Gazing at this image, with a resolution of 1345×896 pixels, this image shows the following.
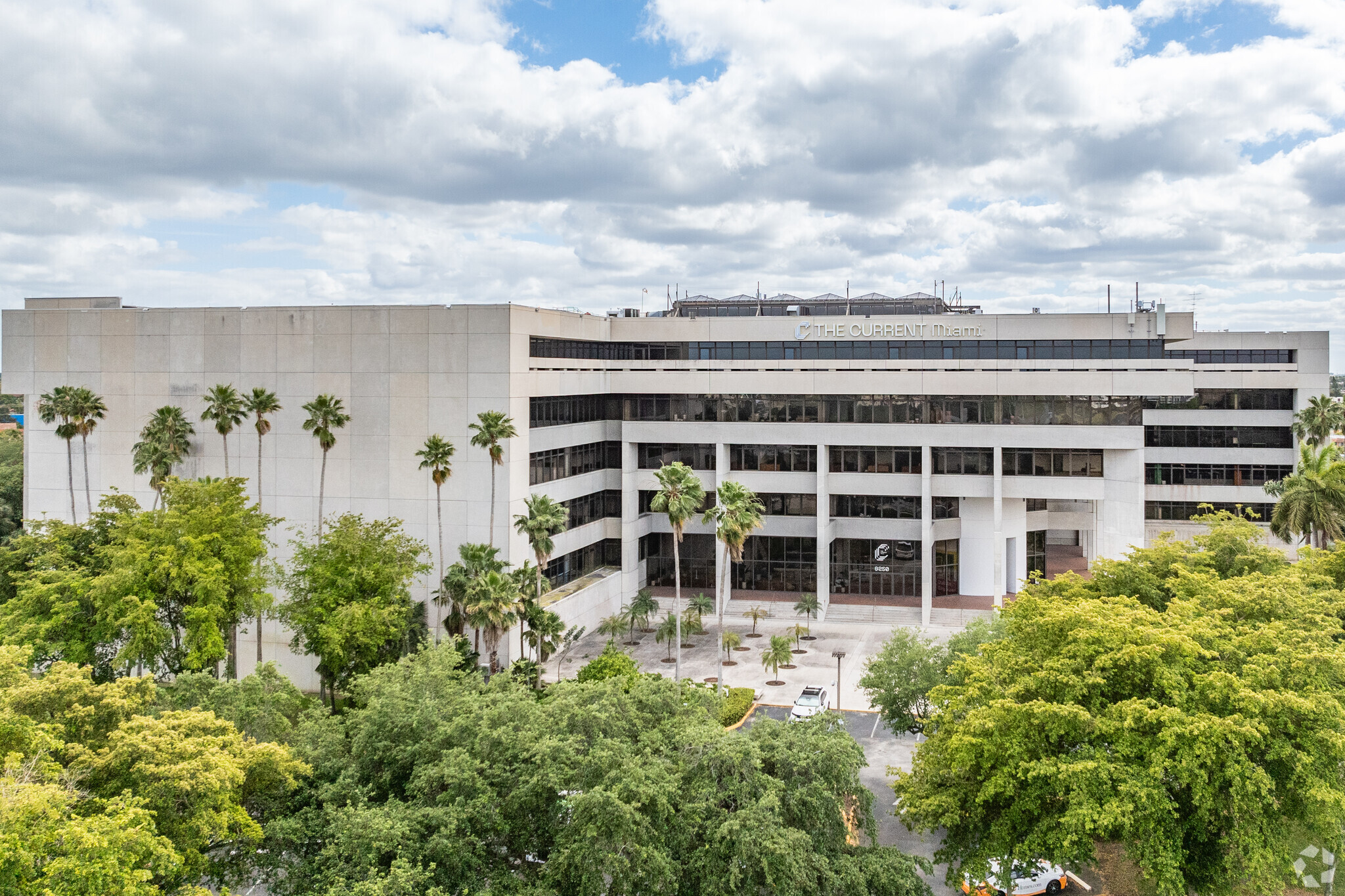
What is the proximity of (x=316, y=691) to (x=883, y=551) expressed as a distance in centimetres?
4022

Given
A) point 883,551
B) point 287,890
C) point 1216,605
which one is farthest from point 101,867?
point 883,551

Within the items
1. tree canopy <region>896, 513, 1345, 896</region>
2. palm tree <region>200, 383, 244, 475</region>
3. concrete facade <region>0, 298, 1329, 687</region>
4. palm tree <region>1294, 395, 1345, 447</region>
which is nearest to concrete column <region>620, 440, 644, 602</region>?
concrete facade <region>0, 298, 1329, 687</region>

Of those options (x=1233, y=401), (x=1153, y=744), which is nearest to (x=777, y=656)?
(x=1153, y=744)

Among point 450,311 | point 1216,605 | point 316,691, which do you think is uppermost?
point 450,311

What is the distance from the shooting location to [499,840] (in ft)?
82.7

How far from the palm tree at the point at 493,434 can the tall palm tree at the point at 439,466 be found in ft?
5.80

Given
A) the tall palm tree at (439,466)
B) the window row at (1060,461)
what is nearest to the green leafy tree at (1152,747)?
the tall palm tree at (439,466)

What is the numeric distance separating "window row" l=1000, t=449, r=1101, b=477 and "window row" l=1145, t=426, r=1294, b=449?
22.2m

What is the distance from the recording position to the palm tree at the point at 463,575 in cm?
4781

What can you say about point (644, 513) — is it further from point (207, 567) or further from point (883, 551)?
point (207, 567)

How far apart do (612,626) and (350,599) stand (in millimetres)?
18376

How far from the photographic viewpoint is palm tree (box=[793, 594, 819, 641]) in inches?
2512

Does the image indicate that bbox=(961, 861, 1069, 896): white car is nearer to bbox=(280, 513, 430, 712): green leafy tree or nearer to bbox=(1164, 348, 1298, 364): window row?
bbox=(280, 513, 430, 712): green leafy tree

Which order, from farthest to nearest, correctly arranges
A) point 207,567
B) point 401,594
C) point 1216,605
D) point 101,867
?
point 401,594 → point 207,567 → point 1216,605 → point 101,867
